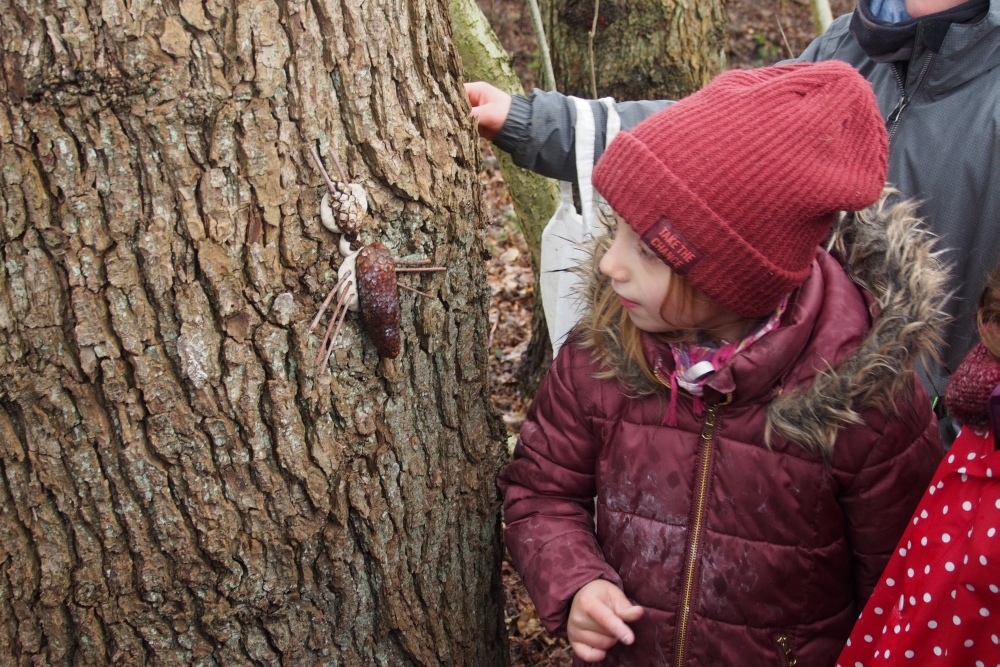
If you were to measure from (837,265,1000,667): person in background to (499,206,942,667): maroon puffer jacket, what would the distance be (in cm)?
16

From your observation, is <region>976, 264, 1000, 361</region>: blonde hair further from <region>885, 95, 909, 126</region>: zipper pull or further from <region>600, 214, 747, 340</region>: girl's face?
<region>885, 95, 909, 126</region>: zipper pull

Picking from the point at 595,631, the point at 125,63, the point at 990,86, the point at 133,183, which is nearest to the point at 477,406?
the point at 595,631

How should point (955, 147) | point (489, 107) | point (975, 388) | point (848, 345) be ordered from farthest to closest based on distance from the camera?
point (489, 107) → point (955, 147) → point (848, 345) → point (975, 388)

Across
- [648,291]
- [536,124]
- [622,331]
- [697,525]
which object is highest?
[536,124]

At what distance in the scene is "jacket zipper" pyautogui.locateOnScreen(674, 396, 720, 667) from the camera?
5.94ft

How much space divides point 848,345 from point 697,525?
1.74 ft

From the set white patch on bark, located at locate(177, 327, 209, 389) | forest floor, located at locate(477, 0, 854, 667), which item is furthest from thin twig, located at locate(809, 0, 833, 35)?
white patch on bark, located at locate(177, 327, 209, 389)

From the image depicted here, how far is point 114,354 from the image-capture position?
158 centimetres

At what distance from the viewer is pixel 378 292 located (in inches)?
65.4

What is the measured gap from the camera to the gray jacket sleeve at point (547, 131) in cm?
234

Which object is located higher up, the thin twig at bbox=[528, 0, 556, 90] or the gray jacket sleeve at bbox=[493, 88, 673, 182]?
the thin twig at bbox=[528, 0, 556, 90]

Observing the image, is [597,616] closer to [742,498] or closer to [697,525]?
[697,525]

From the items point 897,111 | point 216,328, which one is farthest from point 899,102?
point 216,328

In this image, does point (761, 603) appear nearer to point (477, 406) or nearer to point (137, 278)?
point (477, 406)
